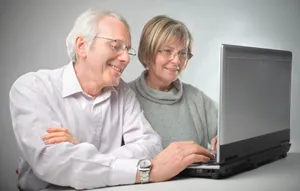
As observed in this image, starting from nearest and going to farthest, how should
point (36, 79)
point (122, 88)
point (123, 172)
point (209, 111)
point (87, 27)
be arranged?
1. point (123, 172)
2. point (36, 79)
3. point (87, 27)
4. point (122, 88)
5. point (209, 111)

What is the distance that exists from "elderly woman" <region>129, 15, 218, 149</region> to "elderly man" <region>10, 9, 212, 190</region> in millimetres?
185

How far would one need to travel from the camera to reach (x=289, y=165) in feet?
6.11

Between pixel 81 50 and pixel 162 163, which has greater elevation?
pixel 81 50

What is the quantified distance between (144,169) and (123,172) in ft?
0.21

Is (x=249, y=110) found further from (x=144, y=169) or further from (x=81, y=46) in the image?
(x=81, y=46)

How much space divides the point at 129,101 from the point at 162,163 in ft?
1.34

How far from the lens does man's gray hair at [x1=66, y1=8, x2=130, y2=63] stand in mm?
1754

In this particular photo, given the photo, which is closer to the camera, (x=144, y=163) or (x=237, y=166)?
(x=144, y=163)

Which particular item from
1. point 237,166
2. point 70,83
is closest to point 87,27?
point 70,83

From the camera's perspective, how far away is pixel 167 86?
212 cm

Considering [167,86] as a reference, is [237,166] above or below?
below

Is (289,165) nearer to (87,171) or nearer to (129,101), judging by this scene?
(129,101)

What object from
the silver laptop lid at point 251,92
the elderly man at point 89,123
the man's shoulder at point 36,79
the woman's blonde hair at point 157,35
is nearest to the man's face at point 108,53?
the elderly man at point 89,123

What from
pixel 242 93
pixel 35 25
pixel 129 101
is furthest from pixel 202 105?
pixel 35 25
